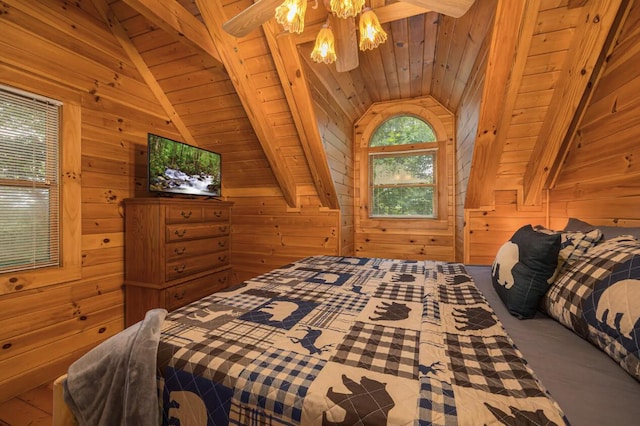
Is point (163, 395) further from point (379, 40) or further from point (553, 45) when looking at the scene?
point (553, 45)

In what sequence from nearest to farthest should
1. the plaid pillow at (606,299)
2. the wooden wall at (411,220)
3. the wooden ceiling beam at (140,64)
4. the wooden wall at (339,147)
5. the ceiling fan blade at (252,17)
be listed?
the plaid pillow at (606,299), the ceiling fan blade at (252,17), the wooden ceiling beam at (140,64), the wooden wall at (339,147), the wooden wall at (411,220)

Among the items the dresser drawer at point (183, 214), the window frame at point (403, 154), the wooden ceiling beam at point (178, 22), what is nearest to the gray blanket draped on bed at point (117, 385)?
the dresser drawer at point (183, 214)

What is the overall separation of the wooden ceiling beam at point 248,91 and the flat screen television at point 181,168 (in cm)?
63

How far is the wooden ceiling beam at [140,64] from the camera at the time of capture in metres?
2.26

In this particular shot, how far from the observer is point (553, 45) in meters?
1.76

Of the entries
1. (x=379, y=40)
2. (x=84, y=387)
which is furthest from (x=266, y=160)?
(x=84, y=387)

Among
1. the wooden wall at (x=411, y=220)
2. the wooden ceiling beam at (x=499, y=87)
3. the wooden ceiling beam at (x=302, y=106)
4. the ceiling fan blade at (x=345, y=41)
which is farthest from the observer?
the wooden wall at (x=411, y=220)

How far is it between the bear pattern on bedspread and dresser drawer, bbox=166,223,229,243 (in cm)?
127

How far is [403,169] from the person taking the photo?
3846 millimetres

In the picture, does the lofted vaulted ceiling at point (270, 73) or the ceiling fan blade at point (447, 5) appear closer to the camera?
the ceiling fan blade at point (447, 5)

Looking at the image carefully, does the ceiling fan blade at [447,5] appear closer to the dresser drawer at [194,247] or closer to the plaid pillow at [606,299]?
the plaid pillow at [606,299]

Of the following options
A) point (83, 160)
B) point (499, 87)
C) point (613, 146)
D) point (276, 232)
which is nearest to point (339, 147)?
point (276, 232)

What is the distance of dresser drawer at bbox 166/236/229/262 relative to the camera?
2.35 m

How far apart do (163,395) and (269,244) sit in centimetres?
269
